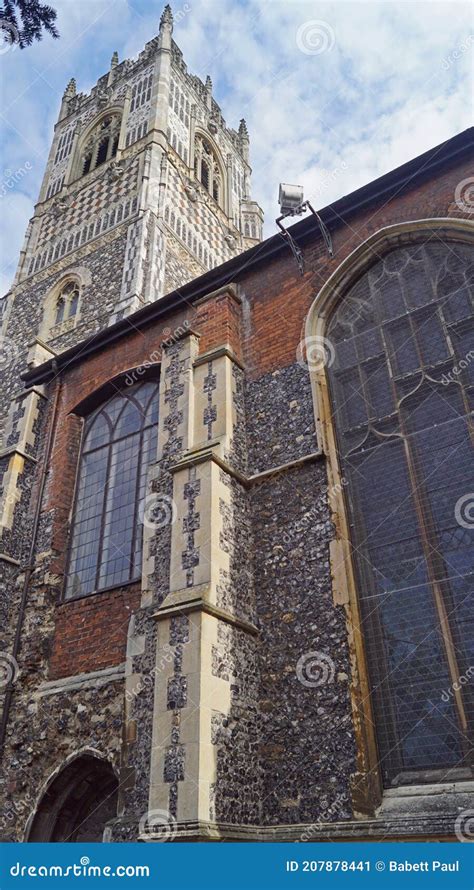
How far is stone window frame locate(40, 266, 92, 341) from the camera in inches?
810

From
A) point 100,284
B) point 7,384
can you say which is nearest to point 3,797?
point 7,384

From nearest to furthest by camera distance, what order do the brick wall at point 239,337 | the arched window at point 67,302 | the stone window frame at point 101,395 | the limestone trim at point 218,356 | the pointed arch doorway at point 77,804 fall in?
the pointed arch doorway at point 77,804 → the brick wall at point 239,337 → the limestone trim at point 218,356 → the stone window frame at point 101,395 → the arched window at point 67,302

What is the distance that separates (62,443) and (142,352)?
2.19m

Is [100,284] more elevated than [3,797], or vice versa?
[100,284]

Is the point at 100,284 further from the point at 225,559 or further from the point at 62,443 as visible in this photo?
the point at 225,559

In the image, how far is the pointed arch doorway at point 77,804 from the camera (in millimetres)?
8500

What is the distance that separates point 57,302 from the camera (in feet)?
71.7

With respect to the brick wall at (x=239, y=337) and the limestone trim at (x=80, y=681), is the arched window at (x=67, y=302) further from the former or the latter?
the limestone trim at (x=80, y=681)

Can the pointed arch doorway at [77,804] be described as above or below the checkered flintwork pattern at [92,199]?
below

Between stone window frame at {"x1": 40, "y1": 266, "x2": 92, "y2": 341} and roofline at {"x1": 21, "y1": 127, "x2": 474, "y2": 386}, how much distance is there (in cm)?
698

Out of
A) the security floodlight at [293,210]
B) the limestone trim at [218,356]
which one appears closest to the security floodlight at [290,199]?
the security floodlight at [293,210]

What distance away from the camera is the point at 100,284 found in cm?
2064

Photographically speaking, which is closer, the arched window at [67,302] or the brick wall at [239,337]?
the brick wall at [239,337]

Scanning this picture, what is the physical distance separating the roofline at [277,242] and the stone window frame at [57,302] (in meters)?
6.98
